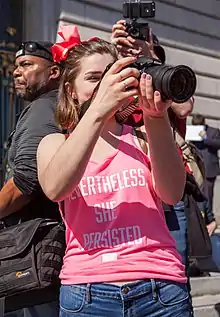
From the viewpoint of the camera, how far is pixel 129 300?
2.22m

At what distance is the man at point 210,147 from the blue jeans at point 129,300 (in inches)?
237

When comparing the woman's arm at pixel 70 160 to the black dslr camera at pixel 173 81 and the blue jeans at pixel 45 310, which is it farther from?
the blue jeans at pixel 45 310

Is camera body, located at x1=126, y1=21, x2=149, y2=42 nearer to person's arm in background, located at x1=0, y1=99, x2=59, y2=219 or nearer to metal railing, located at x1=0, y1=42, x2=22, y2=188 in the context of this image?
person's arm in background, located at x1=0, y1=99, x2=59, y2=219

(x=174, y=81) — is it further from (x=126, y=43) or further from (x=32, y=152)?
(x=32, y=152)

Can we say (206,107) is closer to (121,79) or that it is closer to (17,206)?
(17,206)

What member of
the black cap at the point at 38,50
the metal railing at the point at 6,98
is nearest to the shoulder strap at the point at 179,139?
the black cap at the point at 38,50

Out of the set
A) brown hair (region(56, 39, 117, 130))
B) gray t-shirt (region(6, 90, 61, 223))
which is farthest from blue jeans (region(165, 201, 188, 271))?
brown hair (region(56, 39, 117, 130))

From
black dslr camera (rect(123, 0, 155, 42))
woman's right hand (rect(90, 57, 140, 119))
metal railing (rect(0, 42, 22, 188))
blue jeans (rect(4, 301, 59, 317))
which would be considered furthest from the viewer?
metal railing (rect(0, 42, 22, 188))

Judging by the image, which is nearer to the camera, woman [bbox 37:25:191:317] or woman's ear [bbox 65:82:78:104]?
woman [bbox 37:25:191:317]

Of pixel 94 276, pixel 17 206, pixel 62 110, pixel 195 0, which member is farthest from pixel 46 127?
pixel 195 0

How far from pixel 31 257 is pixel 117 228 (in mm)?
778

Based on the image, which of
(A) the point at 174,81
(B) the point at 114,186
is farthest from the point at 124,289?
(A) the point at 174,81

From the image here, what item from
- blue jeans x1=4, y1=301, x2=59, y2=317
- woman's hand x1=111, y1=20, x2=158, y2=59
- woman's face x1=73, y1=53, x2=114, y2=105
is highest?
woman's hand x1=111, y1=20, x2=158, y2=59

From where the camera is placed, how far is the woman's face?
250 centimetres
